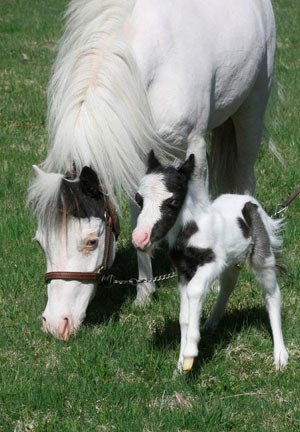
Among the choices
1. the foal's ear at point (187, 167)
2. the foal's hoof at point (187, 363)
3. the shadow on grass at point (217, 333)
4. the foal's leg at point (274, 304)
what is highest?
the foal's ear at point (187, 167)

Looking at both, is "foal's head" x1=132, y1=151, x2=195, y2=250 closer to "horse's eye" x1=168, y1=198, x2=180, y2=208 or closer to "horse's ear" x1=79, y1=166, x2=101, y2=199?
"horse's eye" x1=168, y1=198, x2=180, y2=208

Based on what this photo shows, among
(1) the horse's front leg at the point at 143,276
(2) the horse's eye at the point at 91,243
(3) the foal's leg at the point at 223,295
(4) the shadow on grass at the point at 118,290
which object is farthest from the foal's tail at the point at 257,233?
(1) the horse's front leg at the point at 143,276

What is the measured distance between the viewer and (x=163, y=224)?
11.9 feet

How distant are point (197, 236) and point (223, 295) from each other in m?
0.87

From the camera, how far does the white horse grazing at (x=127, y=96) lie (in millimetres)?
4340

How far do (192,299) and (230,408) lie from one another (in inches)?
18.7

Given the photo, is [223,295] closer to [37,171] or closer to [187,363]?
[187,363]

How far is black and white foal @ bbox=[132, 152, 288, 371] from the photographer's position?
3.63 m

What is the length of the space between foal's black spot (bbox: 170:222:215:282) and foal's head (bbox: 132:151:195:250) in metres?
0.14

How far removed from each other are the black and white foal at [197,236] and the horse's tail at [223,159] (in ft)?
Answer: 6.42

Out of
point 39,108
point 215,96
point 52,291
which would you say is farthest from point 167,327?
point 39,108

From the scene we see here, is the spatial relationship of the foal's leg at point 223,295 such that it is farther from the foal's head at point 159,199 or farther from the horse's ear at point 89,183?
the foal's head at point 159,199

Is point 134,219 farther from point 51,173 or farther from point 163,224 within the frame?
point 163,224

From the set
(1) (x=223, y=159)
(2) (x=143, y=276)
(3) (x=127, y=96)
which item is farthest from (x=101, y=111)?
(1) (x=223, y=159)
